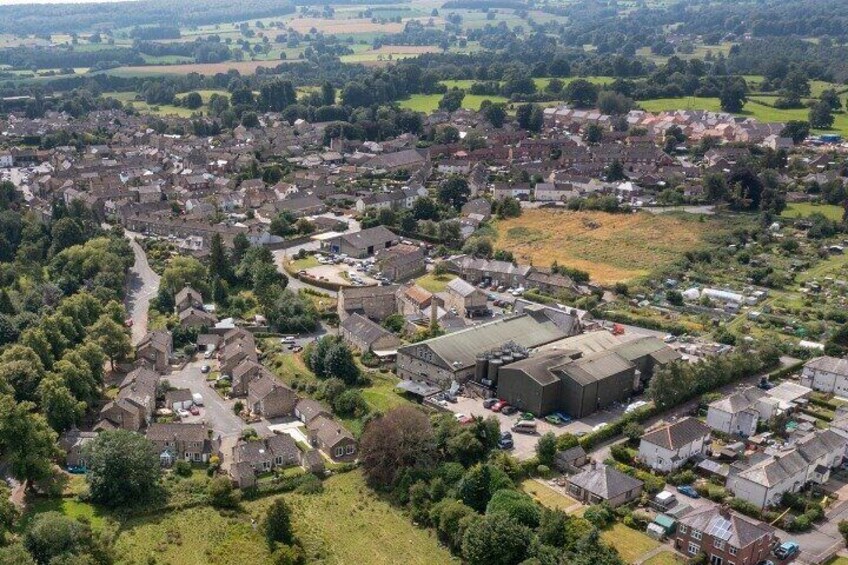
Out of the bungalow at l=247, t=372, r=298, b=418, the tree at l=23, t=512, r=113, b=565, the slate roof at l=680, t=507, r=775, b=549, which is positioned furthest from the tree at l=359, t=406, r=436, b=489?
the tree at l=23, t=512, r=113, b=565

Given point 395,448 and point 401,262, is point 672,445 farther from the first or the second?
point 401,262

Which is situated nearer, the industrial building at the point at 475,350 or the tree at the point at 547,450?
the tree at the point at 547,450

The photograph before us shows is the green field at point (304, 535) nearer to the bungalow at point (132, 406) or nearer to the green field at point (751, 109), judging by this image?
the bungalow at point (132, 406)

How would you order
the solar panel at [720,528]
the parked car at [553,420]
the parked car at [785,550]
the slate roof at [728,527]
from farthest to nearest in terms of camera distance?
1. the parked car at [553,420]
2. the parked car at [785,550]
3. the solar panel at [720,528]
4. the slate roof at [728,527]

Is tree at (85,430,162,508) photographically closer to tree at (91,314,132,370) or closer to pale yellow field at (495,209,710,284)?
tree at (91,314,132,370)

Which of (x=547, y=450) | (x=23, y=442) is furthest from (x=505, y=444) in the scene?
(x=23, y=442)

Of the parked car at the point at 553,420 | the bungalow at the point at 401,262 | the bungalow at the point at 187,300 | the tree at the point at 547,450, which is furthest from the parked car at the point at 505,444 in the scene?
the bungalow at the point at 187,300

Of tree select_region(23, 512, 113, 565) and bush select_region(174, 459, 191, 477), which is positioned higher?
tree select_region(23, 512, 113, 565)

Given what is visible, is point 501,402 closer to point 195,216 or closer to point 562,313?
point 562,313
